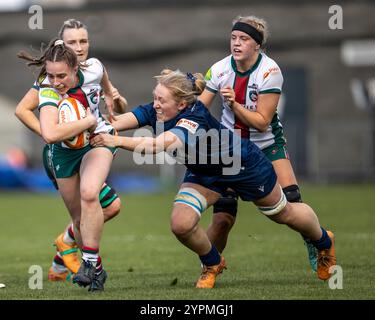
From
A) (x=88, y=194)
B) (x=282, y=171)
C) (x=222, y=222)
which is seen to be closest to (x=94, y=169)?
(x=88, y=194)

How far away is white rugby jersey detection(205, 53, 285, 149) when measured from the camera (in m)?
7.86

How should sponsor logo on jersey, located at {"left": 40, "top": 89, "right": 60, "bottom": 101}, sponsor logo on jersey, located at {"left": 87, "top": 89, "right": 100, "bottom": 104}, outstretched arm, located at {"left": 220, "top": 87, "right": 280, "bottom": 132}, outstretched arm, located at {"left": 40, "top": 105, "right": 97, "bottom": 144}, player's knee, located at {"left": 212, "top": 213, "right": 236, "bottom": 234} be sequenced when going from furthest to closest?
player's knee, located at {"left": 212, "top": 213, "right": 236, "bottom": 234}
sponsor logo on jersey, located at {"left": 87, "top": 89, "right": 100, "bottom": 104}
outstretched arm, located at {"left": 220, "top": 87, "right": 280, "bottom": 132}
sponsor logo on jersey, located at {"left": 40, "top": 89, "right": 60, "bottom": 101}
outstretched arm, located at {"left": 40, "top": 105, "right": 97, "bottom": 144}

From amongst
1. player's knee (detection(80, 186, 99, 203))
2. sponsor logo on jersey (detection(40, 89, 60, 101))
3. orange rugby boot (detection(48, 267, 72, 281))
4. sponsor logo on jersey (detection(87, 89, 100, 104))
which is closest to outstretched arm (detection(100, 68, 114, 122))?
sponsor logo on jersey (detection(87, 89, 100, 104))

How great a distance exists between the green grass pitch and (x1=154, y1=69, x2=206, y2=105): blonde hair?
143 cm

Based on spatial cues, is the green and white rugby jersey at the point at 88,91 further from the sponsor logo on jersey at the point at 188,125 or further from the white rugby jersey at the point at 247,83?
the white rugby jersey at the point at 247,83

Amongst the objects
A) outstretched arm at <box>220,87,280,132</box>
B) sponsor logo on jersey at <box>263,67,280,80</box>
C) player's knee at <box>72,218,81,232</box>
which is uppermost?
sponsor logo on jersey at <box>263,67,280,80</box>

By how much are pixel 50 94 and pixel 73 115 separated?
0.24 metres

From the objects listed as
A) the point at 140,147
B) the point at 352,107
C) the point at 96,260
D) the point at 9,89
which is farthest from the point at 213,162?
the point at 9,89

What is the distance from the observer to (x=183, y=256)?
33.8 feet

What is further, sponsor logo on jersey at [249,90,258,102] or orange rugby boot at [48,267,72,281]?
orange rugby boot at [48,267,72,281]

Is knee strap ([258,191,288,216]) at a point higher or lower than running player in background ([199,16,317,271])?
lower

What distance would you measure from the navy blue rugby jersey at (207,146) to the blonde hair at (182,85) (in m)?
0.09

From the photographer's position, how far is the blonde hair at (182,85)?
724 cm

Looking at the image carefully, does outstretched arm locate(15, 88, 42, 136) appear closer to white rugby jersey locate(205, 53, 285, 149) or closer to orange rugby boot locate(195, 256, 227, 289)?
white rugby jersey locate(205, 53, 285, 149)
